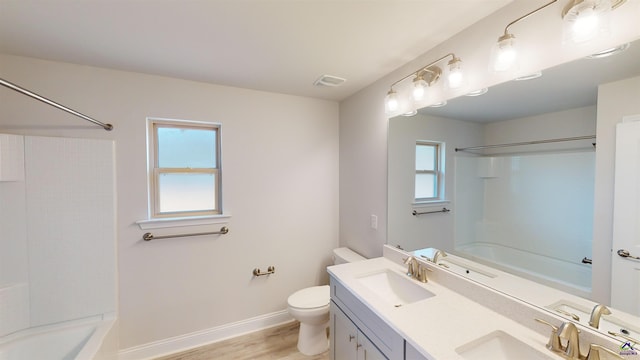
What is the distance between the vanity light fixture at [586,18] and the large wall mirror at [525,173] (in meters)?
0.10

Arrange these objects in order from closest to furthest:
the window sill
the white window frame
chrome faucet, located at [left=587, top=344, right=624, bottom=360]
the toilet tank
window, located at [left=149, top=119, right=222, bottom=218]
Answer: chrome faucet, located at [left=587, top=344, right=624, bottom=360] < the white window frame < the window sill < window, located at [left=149, top=119, right=222, bottom=218] < the toilet tank

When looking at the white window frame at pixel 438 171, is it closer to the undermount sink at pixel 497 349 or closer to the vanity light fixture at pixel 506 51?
the vanity light fixture at pixel 506 51

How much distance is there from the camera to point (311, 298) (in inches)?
81.4

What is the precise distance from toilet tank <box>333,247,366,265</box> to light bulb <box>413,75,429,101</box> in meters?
1.48

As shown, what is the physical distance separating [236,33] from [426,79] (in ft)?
4.04

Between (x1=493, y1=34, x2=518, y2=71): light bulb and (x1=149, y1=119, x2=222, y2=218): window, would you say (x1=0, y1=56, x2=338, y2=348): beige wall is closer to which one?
(x1=149, y1=119, x2=222, y2=218): window

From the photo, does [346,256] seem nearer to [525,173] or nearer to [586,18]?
[525,173]

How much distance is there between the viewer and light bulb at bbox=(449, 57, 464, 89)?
132cm

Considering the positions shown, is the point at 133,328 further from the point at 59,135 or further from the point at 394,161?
the point at 394,161

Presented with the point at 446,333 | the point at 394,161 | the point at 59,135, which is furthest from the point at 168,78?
the point at 446,333

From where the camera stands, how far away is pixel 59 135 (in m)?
1.72

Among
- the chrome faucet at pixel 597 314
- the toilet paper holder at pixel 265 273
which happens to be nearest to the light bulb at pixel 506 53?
the chrome faucet at pixel 597 314

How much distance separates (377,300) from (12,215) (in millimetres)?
2409

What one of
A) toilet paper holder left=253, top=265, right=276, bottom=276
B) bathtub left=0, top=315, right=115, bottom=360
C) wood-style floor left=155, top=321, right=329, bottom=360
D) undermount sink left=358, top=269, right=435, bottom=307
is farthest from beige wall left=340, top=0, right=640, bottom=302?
bathtub left=0, top=315, right=115, bottom=360
